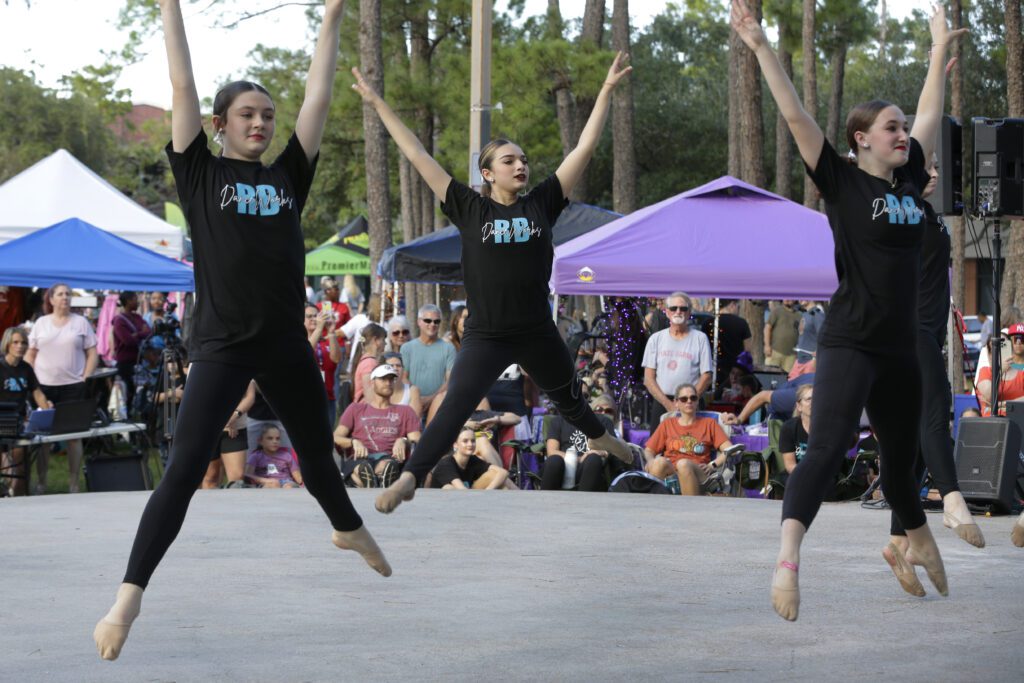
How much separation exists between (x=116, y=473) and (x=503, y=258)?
6.66 m

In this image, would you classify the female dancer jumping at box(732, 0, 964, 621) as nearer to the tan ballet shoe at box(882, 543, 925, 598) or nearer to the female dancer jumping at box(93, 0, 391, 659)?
the tan ballet shoe at box(882, 543, 925, 598)

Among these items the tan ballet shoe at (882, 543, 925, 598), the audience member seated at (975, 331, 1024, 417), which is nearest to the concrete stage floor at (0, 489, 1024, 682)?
the tan ballet shoe at (882, 543, 925, 598)

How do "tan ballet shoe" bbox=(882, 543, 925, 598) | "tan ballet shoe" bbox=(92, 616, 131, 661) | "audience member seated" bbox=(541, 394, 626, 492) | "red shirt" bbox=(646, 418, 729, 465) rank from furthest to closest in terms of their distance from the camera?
"red shirt" bbox=(646, 418, 729, 465) < "audience member seated" bbox=(541, 394, 626, 492) < "tan ballet shoe" bbox=(882, 543, 925, 598) < "tan ballet shoe" bbox=(92, 616, 131, 661)

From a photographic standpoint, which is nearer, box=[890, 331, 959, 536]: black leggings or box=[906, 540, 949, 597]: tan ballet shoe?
box=[906, 540, 949, 597]: tan ballet shoe

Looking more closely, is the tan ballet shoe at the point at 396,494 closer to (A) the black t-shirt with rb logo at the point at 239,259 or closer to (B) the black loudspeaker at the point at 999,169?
(A) the black t-shirt with rb logo at the point at 239,259

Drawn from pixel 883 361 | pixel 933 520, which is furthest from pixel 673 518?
pixel 883 361

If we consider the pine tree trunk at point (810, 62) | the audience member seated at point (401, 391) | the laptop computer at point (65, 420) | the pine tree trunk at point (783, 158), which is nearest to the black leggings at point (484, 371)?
the audience member seated at point (401, 391)

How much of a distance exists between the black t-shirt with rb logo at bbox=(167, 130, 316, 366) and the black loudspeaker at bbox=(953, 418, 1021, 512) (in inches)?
239

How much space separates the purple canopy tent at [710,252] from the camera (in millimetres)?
13430

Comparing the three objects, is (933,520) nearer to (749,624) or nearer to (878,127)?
(749,624)

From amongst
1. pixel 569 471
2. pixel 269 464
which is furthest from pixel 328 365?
pixel 569 471

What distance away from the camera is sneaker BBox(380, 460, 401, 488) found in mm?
11281

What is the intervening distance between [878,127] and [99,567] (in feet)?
14.9

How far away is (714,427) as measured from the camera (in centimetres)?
1174
